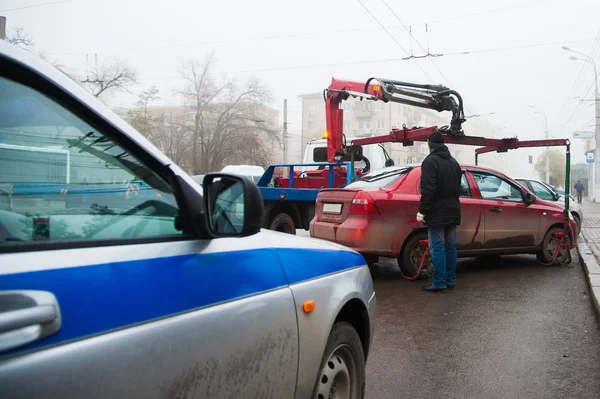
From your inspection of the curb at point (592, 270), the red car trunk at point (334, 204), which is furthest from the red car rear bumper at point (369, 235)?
the curb at point (592, 270)

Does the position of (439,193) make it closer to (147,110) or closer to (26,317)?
(26,317)

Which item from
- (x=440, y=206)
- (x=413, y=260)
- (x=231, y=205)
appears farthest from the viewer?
(x=413, y=260)

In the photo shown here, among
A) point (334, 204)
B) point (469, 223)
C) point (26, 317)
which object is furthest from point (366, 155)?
point (26, 317)

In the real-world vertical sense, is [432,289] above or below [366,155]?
below

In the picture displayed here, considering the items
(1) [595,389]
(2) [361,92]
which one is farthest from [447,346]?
(2) [361,92]

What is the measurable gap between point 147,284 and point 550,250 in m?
8.39

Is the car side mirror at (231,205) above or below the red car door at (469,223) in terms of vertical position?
above

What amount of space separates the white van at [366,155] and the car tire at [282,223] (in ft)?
9.26

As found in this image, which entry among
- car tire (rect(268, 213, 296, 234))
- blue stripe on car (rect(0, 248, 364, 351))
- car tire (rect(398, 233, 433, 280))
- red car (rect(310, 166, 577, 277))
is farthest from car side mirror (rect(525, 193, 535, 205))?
blue stripe on car (rect(0, 248, 364, 351))

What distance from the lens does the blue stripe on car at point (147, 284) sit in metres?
1.32

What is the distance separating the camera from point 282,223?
32.1ft

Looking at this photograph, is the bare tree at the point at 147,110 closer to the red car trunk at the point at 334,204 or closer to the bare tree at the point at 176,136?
the bare tree at the point at 176,136

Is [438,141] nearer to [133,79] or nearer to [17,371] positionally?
[17,371]

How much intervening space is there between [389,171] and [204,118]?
133 feet
